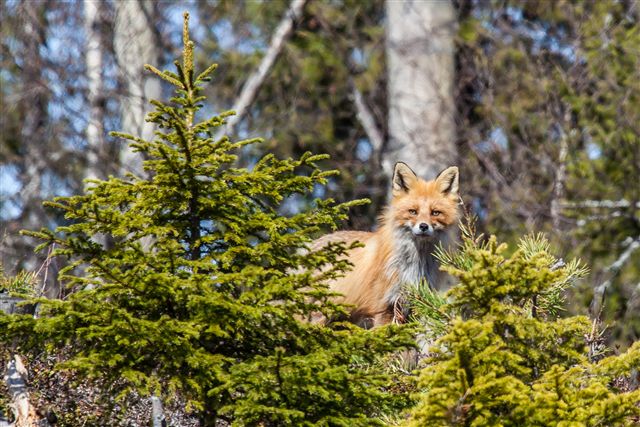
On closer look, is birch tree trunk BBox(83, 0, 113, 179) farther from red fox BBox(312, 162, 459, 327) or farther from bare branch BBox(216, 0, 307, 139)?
red fox BBox(312, 162, 459, 327)

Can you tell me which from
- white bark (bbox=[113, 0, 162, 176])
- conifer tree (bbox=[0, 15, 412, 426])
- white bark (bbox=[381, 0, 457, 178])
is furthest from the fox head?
white bark (bbox=[113, 0, 162, 176])

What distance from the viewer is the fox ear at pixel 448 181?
10.0m

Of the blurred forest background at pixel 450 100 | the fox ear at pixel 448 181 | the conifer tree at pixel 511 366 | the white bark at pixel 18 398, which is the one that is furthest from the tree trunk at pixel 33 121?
the conifer tree at pixel 511 366

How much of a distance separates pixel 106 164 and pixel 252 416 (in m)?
14.5

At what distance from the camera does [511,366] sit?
482 cm

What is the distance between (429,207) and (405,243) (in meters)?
0.45

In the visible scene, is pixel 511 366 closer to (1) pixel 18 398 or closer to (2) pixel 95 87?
(1) pixel 18 398

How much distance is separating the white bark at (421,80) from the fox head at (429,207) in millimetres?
8579

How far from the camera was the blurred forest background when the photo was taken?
18625mm

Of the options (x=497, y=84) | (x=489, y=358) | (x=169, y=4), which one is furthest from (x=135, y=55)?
(x=489, y=358)

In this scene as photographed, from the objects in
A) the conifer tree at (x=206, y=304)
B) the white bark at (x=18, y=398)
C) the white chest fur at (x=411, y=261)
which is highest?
the white chest fur at (x=411, y=261)

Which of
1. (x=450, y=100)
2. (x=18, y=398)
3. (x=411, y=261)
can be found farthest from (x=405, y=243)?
(x=450, y=100)

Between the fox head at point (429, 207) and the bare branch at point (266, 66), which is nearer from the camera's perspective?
the fox head at point (429, 207)

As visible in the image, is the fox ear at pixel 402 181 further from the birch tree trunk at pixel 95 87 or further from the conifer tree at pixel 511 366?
the birch tree trunk at pixel 95 87
